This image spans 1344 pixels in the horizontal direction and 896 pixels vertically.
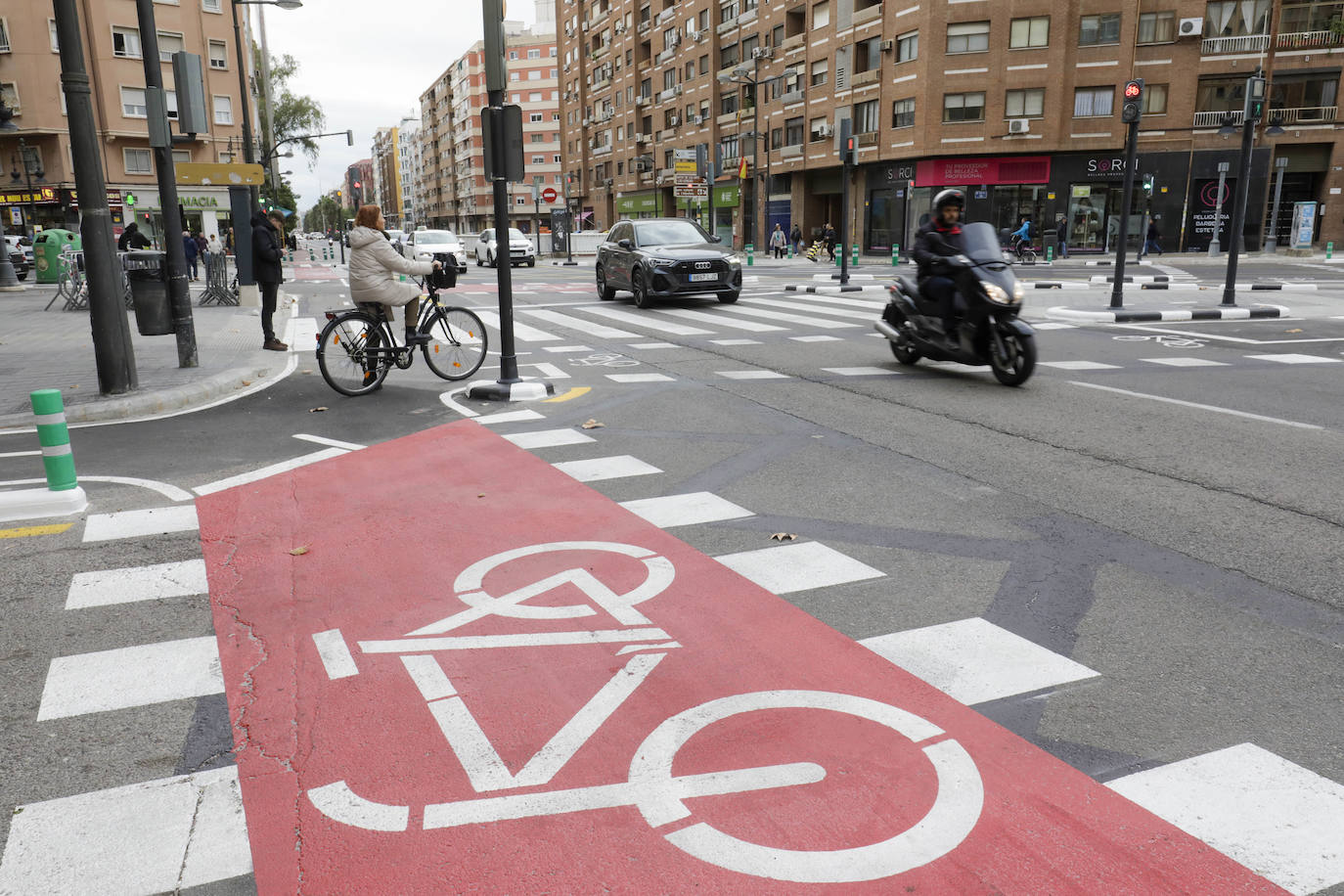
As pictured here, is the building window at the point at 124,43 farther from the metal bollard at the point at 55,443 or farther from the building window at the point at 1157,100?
the metal bollard at the point at 55,443

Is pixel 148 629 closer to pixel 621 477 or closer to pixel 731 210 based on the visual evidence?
pixel 621 477

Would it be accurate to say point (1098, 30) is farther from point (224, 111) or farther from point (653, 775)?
point (653, 775)

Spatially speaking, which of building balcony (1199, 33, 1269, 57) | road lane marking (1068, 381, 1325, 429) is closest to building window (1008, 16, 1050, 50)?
building balcony (1199, 33, 1269, 57)

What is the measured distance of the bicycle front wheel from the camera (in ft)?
33.8

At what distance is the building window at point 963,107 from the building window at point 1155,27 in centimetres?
738

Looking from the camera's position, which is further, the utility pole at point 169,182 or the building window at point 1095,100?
the building window at point 1095,100

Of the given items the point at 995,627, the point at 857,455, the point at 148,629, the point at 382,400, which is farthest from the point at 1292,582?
the point at 382,400

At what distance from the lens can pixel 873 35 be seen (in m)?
47.7

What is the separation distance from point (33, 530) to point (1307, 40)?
52.1 m

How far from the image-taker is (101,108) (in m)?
49.9

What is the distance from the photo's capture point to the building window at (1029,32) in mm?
43344

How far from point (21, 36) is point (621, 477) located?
185ft

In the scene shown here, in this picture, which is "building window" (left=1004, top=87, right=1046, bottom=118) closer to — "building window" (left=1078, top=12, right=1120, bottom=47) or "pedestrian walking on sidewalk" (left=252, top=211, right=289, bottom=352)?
"building window" (left=1078, top=12, right=1120, bottom=47)

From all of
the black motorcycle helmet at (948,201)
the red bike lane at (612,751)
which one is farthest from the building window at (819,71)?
the red bike lane at (612,751)
